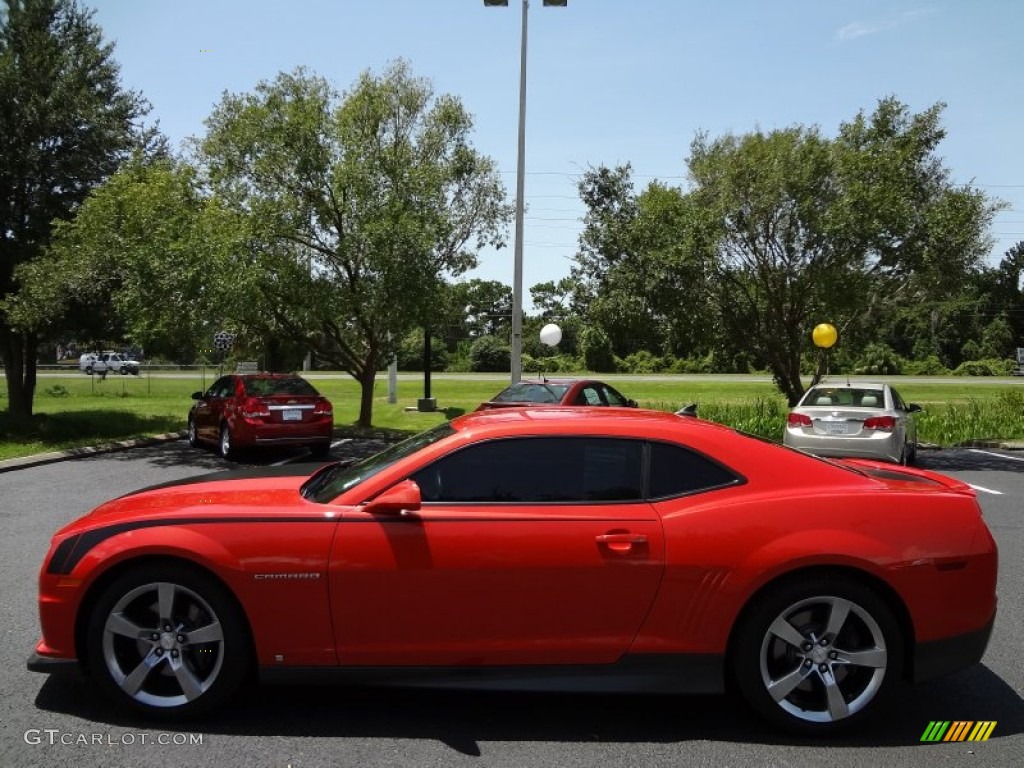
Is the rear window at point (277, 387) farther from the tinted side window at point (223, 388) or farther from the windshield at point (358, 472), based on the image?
the windshield at point (358, 472)

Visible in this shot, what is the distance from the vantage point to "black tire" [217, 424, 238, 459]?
13.3 meters

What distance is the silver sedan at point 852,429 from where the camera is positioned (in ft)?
37.9

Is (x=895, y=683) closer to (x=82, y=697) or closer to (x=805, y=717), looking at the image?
(x=805, y=717)

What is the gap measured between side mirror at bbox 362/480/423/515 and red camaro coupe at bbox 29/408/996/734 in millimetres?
13

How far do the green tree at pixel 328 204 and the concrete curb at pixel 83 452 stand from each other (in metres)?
2.98

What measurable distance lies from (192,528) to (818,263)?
47.5ft

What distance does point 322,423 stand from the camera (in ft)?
44.6

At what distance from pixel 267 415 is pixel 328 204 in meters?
5.13

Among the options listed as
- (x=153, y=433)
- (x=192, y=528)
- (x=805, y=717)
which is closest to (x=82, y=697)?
(x=192, y=528)

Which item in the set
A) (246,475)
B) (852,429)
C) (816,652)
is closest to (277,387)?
(852,429)

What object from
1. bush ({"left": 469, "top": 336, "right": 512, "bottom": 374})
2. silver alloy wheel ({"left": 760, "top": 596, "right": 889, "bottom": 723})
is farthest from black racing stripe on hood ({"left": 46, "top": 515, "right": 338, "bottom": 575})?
bush ({"left": 469, "top": 336, "right": 512, "bottom": 374})

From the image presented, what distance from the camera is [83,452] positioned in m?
13.6

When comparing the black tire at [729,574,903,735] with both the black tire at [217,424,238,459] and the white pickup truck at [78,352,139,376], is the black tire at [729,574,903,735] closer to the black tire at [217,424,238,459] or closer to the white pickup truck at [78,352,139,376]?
the black tire at [217,424,238,459]

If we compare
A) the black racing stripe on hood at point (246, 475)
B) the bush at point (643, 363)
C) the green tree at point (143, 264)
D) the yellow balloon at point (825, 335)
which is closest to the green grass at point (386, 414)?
the yellow balloon at point (825, 335)
